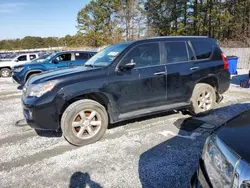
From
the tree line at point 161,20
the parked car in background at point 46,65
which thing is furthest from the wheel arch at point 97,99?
the tree line at point 161,20

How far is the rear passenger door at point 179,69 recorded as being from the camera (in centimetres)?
429

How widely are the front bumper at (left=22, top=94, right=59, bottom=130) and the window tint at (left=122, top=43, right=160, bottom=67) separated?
5.05 ft

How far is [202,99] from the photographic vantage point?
4879mm

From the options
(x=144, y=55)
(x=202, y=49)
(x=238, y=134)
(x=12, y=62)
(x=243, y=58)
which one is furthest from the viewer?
(x=12, y=62)

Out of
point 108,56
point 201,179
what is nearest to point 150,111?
point 108,56

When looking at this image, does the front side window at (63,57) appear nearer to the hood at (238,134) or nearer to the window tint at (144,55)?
the window tint at (144,55)

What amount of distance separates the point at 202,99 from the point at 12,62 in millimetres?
13770

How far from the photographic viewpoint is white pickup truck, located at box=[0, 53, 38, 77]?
47.2ft

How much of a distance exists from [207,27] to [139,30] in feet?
36.7

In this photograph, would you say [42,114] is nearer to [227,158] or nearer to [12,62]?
[227,158]

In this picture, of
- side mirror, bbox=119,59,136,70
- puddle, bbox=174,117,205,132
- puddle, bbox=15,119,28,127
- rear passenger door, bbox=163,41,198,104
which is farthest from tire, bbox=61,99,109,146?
puddle, bbox=15,119,28,127

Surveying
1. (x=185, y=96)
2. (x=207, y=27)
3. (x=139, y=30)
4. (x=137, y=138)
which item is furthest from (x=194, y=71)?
(x=139, y=30)

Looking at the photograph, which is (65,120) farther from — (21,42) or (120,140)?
(21,42)

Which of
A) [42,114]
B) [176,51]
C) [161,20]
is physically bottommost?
[42,114]
